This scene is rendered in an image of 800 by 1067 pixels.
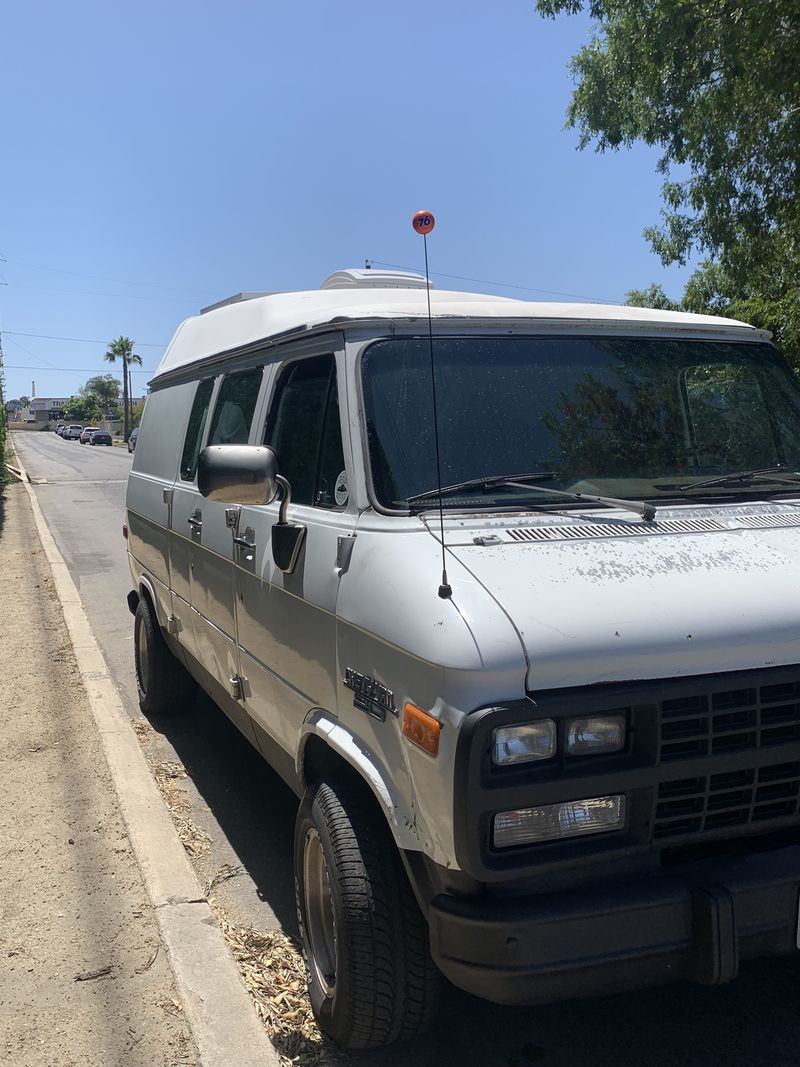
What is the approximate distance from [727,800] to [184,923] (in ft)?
7.24

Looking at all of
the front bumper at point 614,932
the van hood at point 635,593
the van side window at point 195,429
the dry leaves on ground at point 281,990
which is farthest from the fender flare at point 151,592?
the front bumper at point 614,932

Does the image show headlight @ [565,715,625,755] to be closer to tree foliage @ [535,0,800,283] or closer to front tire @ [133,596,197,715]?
front tire @ [133,596,197,715]

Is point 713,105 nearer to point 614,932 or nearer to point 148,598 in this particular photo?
point 148,598

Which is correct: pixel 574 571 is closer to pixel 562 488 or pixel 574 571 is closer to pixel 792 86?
pixel 562 488

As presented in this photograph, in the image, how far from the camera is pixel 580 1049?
9.74ft

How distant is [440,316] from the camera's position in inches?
127

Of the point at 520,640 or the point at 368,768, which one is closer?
the point at 520,640

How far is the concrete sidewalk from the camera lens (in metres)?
3.04

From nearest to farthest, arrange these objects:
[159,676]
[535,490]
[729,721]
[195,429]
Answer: [729,721]
[535,490]
[195,429]
[159,676]

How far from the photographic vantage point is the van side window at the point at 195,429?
477 cm

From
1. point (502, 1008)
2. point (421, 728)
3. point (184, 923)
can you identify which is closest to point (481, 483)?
point (421, 728)

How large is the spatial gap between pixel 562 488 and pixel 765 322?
9.85m

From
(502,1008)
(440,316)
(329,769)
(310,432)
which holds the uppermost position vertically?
(440,316)

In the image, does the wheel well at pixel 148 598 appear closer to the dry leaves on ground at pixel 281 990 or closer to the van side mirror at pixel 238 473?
the dry leaves on ground at pixel 281 990
